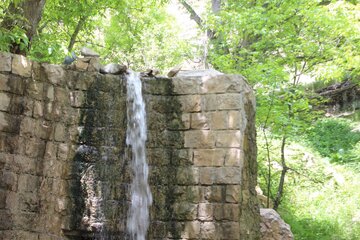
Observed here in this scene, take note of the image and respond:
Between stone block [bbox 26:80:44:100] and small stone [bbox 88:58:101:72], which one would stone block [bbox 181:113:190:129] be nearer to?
small stone [bbox 88:58:101:72]

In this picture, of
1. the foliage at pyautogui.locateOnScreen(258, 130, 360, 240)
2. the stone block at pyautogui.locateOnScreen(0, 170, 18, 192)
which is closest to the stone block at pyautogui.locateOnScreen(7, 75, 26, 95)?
the stone block at pyautogui.locateOnScreen(0, 170, 18, 192)

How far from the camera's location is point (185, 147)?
17.4 ft

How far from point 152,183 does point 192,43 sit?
7837mm

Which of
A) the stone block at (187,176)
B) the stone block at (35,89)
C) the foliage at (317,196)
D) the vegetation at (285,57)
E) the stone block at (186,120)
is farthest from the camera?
the foliage at (317,196)

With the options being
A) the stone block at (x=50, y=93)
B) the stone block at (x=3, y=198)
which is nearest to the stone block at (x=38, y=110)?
the stone block at (x=50, y=93)

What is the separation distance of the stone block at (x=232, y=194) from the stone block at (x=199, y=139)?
556 millimetres

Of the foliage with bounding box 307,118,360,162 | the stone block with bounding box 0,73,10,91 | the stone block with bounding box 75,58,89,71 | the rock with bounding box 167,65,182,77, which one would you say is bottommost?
the stone block with bounding box 0,73,10,91

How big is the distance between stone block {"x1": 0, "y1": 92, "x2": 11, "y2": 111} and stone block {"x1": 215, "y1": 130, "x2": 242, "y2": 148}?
243 cm

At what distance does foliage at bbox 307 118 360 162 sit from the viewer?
13092 millimetres

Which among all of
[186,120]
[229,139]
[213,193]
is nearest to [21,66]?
[186,120]

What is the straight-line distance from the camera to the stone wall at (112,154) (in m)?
4.57

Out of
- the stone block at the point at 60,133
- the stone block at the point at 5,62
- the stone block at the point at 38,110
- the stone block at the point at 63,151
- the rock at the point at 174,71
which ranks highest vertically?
the rock at the point at 174,71

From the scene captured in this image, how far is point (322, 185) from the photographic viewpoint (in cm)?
1117

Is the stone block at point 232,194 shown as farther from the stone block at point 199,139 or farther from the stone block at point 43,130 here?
the stone block at point 43,130
